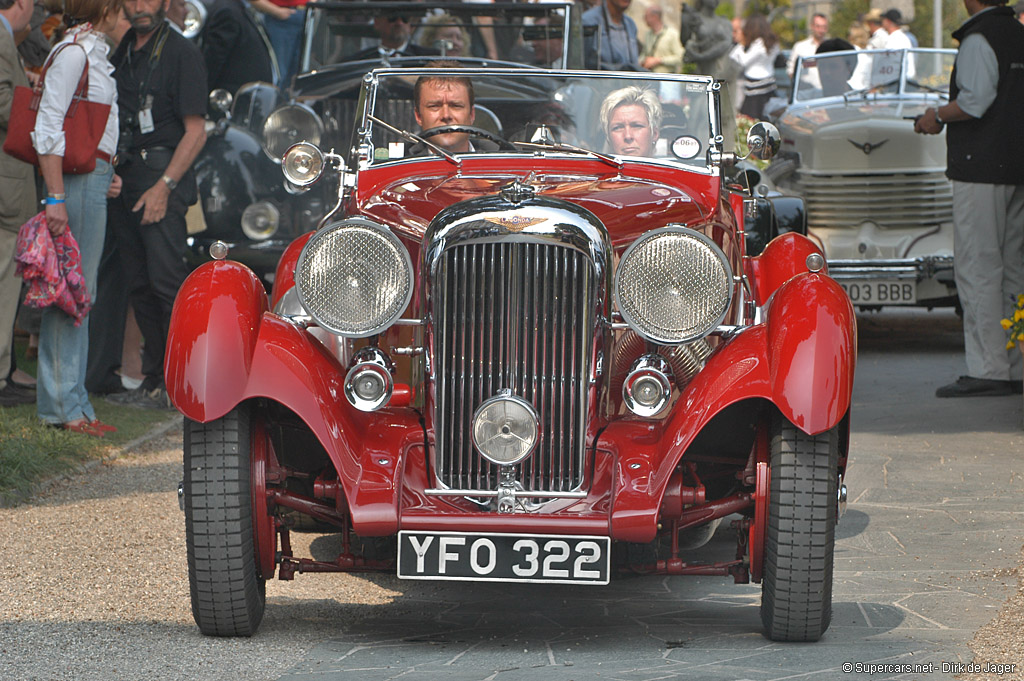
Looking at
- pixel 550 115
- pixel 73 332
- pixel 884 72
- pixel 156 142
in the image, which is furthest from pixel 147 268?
pixel 884 72

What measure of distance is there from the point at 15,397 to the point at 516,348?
4.54 metres

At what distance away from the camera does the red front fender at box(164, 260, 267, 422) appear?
155 inches

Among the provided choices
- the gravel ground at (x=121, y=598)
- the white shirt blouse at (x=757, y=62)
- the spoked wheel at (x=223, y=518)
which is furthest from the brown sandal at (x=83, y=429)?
the white shirt blouse at (x=757, y=62)

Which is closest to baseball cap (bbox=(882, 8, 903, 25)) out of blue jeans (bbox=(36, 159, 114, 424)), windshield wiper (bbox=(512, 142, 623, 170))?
blue jeans (bbox=(36, 159, 114, 424))

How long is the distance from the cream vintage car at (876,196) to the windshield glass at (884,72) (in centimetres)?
32

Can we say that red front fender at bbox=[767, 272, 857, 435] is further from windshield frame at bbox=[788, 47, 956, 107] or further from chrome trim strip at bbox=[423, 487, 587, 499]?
windshield frame at bbox=[788, 47, 956, 107]

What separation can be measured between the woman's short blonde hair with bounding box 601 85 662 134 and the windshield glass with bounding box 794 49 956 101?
620 cm

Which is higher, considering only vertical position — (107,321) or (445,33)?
(445,33)

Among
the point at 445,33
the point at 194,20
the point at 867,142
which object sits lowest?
the point at 867,142

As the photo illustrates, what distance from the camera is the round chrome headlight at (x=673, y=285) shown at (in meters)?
3.98

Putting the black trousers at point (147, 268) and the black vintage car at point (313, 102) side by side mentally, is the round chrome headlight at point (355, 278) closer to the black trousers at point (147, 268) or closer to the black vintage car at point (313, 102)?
the black trousers at point (147, 268)

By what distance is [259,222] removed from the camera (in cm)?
839

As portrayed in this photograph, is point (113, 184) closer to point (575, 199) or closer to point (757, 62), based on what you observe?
point (575, 199)

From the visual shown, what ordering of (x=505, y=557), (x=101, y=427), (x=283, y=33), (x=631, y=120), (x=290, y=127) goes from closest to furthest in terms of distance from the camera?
1. (x=505, y=557)
2. (x=631, y=120)
3. (x=101, y=427)
4. (x=290, y=127)
5. (x=283, y=33)
